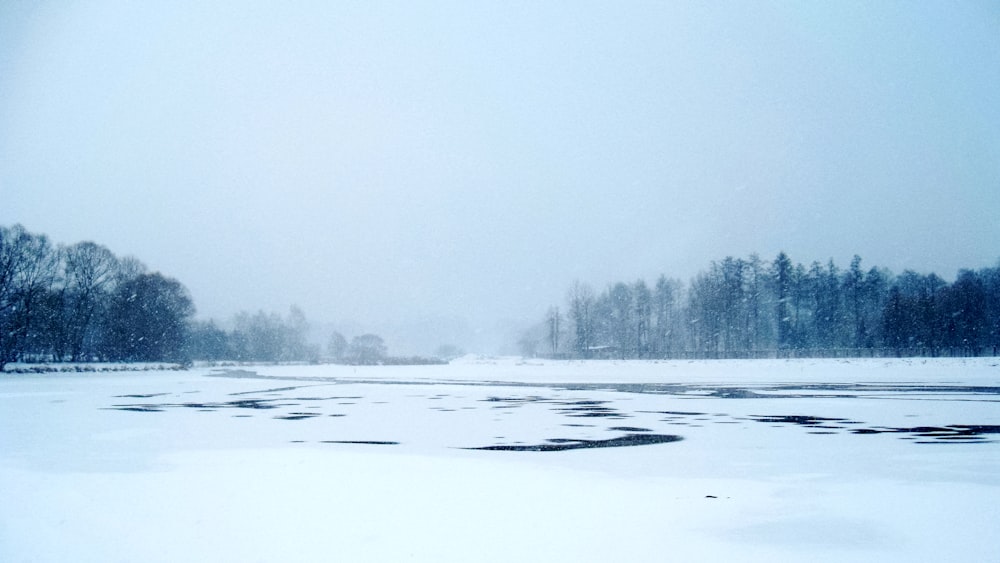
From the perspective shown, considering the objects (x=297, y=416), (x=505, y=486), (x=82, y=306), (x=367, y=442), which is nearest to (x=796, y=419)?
(x=367, y=442)

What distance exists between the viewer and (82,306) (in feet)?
252

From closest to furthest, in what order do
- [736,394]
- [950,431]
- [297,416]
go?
[950,431] < [297,416] < [736,394]

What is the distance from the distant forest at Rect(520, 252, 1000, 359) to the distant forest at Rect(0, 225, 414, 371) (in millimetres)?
58680

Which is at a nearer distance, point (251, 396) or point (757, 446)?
point (757, 446)

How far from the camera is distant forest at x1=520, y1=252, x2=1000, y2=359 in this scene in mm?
85438

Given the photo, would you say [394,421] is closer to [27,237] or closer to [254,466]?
[254,466]

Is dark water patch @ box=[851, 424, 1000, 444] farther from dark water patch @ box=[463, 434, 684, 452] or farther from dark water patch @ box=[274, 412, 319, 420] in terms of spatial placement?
dark water patch @ box=[274, 412, 319, 420]

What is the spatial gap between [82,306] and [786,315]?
93019 mm

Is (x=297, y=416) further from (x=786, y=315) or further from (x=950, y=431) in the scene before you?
(x=786, y=315)

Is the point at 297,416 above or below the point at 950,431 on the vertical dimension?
below

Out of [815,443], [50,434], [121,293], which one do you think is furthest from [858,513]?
[121,293]

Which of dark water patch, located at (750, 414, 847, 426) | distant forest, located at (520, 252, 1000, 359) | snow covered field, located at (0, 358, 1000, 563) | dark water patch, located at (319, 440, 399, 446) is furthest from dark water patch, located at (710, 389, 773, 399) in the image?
distant forest, located at (520, 252, 1000, 359)

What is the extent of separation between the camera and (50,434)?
753 inches

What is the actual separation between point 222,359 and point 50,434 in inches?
3839
